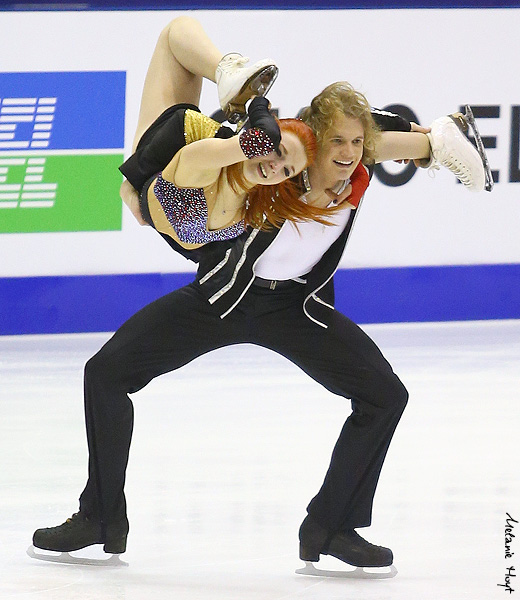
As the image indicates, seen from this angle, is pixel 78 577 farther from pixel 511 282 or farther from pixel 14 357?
pixel 511 282

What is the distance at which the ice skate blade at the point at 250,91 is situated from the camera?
2605mm

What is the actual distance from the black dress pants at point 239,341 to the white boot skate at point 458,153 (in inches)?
19.5

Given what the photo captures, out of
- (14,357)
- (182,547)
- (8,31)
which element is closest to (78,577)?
(182,547)

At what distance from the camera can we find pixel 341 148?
2590mm

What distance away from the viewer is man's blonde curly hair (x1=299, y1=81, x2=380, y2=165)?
8.54ft

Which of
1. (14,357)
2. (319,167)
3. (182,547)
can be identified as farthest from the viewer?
(14,357)

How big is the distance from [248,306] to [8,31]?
3.62 meters

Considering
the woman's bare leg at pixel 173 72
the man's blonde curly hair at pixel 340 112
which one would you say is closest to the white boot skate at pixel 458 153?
the man's blonde curly hair at pixel 340 112

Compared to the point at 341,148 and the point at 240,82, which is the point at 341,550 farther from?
the point at 240,82

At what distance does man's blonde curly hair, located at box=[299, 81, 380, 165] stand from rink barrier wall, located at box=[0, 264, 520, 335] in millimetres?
3514

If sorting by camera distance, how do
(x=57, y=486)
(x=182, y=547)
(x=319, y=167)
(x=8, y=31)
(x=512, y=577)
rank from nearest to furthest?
(x=319, y=167) < (x=512, y=577) < (x=182, y=547) < (x=57, y=486) < (x=8, y=31)

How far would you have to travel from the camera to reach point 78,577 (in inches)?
112

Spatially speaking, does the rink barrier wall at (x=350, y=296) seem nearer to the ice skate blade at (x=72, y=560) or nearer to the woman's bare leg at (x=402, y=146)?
the ice skate blade at (x=72, y=560)

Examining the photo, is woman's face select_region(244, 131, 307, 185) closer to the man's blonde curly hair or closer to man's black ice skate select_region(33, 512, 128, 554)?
the man's blonde curly hair
